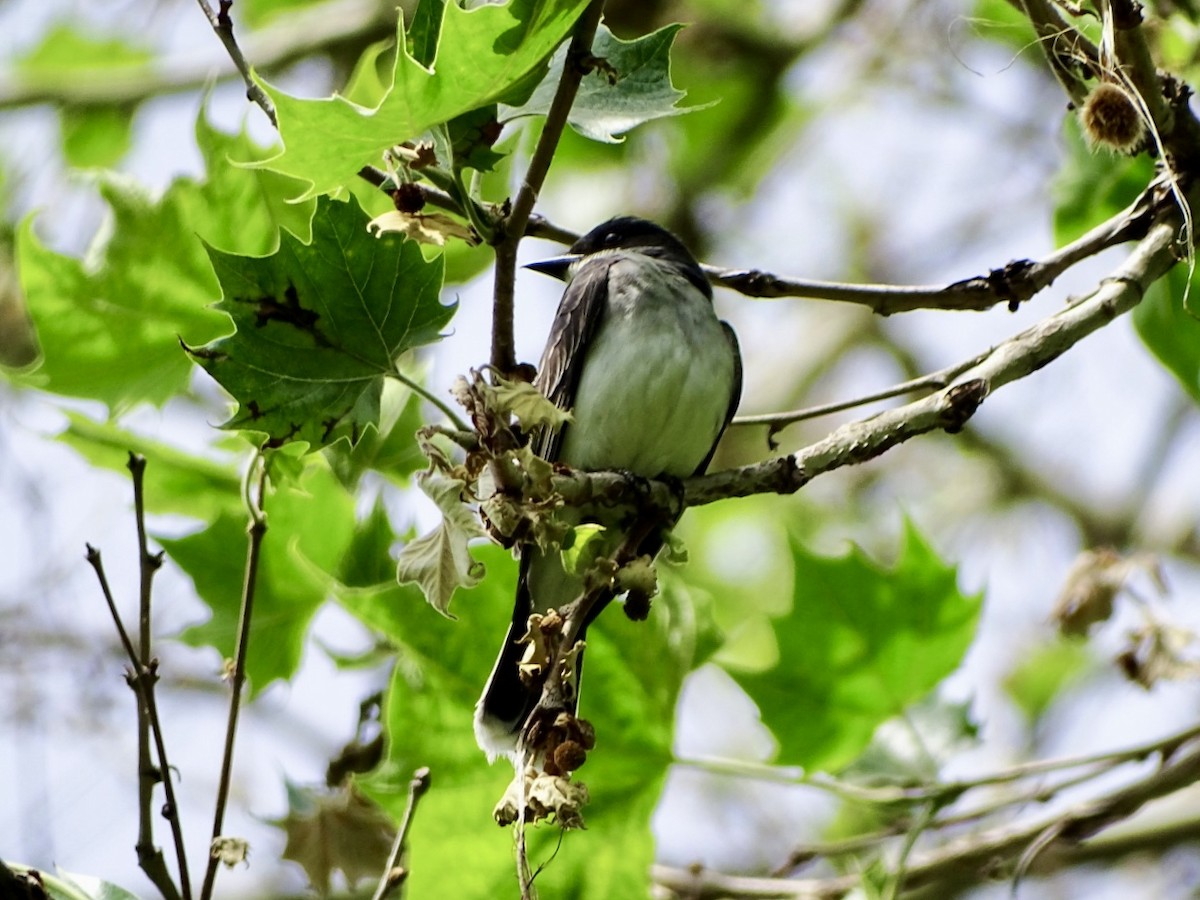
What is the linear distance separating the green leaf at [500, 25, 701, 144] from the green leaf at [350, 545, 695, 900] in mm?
960

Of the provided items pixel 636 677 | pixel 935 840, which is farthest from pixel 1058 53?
pixel 935 840

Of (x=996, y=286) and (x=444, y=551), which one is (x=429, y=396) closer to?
(x=444, y=551)

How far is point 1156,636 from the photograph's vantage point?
291 centimetres

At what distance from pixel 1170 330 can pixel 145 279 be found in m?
2.14

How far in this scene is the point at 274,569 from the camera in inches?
116

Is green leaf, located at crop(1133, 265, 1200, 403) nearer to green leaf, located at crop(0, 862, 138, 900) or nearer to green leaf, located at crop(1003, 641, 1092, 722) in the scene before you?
green leaf, located at crop(0, 862, 138, 900)

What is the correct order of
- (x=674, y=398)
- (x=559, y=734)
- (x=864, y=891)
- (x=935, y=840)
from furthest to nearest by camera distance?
(x=935, y=840) < (x=674, y=398) < (x=864, y=891) < (x=559, y=734)

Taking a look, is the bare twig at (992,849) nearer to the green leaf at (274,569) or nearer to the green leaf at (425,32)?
the green leaf at (274,569)

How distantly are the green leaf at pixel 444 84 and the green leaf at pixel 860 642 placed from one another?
1.59 m

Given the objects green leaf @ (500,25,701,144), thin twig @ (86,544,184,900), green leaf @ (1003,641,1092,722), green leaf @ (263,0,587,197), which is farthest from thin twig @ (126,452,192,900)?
green leaf @ (1003,641,1092,722)

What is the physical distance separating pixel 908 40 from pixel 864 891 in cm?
488

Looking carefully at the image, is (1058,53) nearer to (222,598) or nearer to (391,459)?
(391,459)

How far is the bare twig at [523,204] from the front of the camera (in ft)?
6.13

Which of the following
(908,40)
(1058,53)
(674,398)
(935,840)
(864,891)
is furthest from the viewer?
(908,40)
